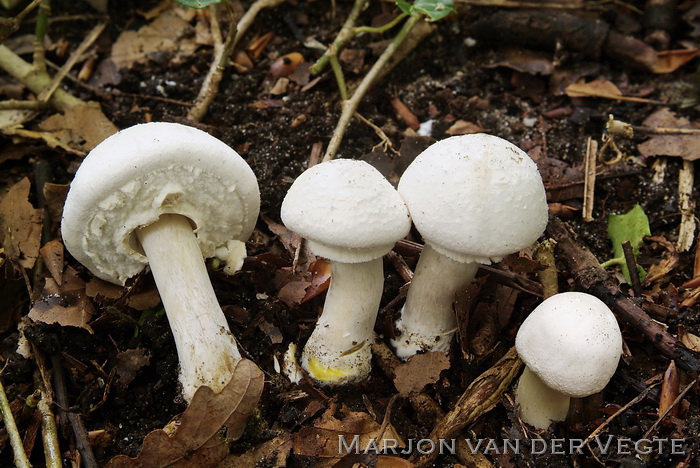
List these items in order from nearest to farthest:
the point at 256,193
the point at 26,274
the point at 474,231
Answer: the point at 474,231
the point at 256,193
the point at 26,274

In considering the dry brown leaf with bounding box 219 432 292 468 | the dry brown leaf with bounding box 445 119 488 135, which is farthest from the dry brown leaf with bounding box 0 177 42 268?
the dry brown leaf with bounding box 445 119 488 135

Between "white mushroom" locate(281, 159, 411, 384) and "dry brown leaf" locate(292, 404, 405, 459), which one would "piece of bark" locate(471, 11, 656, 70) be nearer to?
"white mushroom" locate(281, 159, 411, 384)

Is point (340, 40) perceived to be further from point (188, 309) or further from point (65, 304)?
point (65, 304)

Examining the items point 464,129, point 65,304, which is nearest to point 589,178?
point 464,129

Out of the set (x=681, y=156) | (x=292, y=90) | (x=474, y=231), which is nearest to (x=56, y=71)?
(x=292, y=90)

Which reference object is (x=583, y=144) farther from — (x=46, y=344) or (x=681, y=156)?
(x=46, y=344)

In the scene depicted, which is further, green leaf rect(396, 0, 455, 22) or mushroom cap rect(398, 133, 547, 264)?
green leaf rect(396, 0, 455, 22)

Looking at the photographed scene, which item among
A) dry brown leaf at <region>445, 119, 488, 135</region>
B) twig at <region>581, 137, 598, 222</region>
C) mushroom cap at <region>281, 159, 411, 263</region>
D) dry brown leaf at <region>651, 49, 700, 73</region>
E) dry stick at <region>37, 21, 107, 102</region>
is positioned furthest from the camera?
dry brown leaf at <region>651, 49, 700, 73</region>
